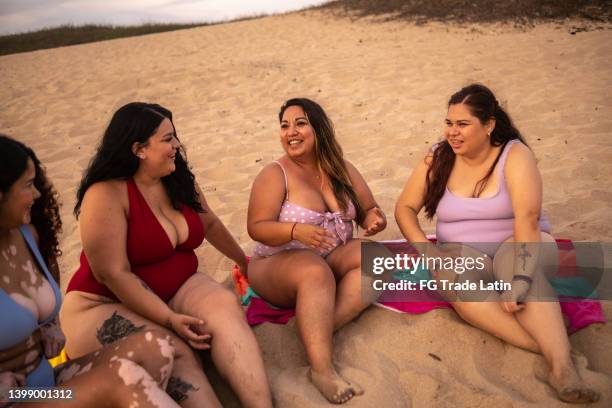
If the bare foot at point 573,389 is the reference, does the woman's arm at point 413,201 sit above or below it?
above

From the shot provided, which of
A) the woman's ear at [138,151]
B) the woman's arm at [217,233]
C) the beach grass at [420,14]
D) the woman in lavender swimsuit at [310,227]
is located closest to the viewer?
the woman's ear at [138,151]

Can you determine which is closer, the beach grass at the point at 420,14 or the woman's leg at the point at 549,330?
the woman's leg at the point at 549,330

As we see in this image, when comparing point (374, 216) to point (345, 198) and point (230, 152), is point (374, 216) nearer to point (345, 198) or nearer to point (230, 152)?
point (345, 198)

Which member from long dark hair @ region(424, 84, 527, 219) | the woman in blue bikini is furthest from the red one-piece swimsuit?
long dark hair @ region(424, 84, 527, 219)

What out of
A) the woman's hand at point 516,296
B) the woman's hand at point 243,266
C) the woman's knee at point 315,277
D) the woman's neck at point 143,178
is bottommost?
the woman's hand at point 243,266

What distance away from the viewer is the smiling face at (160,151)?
2645 mm

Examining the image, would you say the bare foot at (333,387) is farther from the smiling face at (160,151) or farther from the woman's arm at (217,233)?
the smiling face at (160,151)

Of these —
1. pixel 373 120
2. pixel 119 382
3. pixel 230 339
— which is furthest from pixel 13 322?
pixel 373 120

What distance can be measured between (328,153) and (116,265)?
4.37ft

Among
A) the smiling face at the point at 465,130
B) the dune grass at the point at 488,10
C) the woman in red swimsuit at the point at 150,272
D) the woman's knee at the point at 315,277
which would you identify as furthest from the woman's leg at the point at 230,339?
the dune grass at the point at 488,10

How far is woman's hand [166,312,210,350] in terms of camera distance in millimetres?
2439

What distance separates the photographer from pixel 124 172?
2.66 metres

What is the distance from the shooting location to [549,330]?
2527mm

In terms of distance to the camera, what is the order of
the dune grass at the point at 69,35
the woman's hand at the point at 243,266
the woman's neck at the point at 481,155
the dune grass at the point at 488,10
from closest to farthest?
the woman's neck at the point at 481,155 < the woman's hand at the point at 243,266 < the dune grass at the point at 488,10 < the dune grass at the point at 69,35
